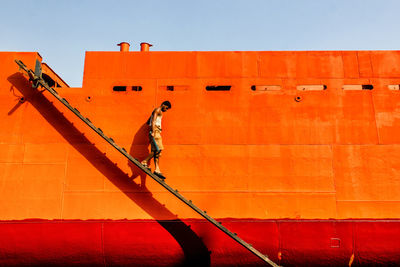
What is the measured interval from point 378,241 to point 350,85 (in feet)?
10.6

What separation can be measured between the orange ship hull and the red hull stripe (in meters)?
0.02

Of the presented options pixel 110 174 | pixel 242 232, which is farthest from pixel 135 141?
pixel 242 232

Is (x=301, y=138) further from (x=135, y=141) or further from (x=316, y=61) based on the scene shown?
(x=135, y=141)

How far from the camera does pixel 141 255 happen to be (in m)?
6.61

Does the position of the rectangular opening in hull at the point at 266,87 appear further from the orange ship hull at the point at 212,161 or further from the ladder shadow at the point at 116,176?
the ladder shadow at the point at 116,176

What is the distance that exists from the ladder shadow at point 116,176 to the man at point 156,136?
21.8 inches

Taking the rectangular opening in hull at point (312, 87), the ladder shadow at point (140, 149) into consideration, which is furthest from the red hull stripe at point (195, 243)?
the rectangular opening in hull at point (312, 87)

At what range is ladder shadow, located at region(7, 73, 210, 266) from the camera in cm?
661

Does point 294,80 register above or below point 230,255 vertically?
above

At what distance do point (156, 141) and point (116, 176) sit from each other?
3.72ft

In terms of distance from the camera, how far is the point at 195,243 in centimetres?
662

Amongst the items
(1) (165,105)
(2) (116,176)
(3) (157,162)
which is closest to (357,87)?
(1) (165,105)

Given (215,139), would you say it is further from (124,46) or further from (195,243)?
(124,46)

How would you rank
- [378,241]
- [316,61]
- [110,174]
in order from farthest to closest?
[316,61] → [110,174] → [378,241]
